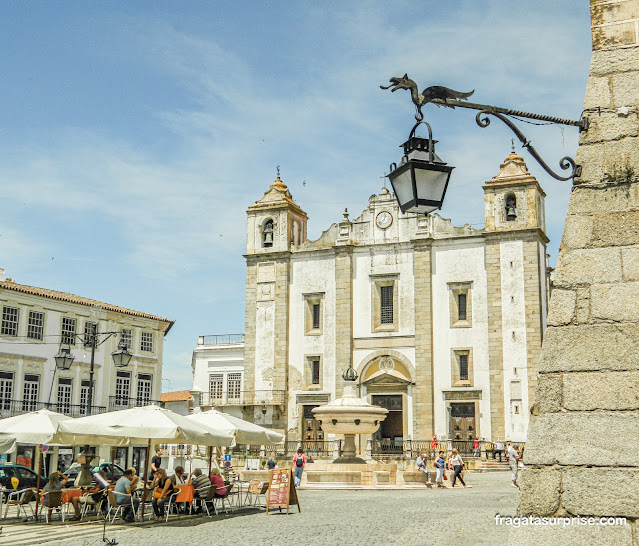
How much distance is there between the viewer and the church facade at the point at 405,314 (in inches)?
1469

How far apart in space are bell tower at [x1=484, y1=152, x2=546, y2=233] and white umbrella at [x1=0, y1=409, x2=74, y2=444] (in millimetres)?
28208

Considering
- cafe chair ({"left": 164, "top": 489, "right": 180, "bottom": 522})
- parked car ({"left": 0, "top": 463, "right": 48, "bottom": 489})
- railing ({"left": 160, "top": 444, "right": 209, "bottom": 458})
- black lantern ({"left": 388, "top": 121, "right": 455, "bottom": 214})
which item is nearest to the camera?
black lantern ({"left": 388, "top": 121, "right": 455, "bottom": 214})

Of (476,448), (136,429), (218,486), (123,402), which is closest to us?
(136,429)

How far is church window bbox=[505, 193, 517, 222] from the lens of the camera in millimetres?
38844

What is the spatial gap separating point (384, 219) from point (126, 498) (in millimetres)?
29728

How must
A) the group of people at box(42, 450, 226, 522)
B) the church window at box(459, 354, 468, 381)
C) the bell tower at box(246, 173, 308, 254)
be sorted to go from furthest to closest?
the bell tower at box(246, 173, 308, 254) → the church window at box(459, 354, 468, 381) → the group of people at box(42, 450, 226, 522)

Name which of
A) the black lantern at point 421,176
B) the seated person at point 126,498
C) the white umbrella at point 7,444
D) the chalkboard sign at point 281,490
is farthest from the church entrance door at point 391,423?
the black lantern at point 421,176

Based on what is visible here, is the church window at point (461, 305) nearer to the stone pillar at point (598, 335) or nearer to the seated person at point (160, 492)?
the seated person at point (160, 492)

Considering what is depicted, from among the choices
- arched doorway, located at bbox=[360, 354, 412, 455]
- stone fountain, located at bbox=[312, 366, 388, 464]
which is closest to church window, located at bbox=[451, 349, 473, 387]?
arched doorway, located at bbox=[360, 354, 412, 455]

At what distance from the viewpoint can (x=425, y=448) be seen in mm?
37000

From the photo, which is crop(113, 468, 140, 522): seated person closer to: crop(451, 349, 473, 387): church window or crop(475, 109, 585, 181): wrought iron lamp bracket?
crop(475, 109, 585, 181): wrought iron lamp bracket

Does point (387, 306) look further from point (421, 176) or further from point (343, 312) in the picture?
point (421, 176)

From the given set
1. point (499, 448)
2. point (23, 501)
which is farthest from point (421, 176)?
point (499, 448)

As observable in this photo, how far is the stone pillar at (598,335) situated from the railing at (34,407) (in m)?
35.4
